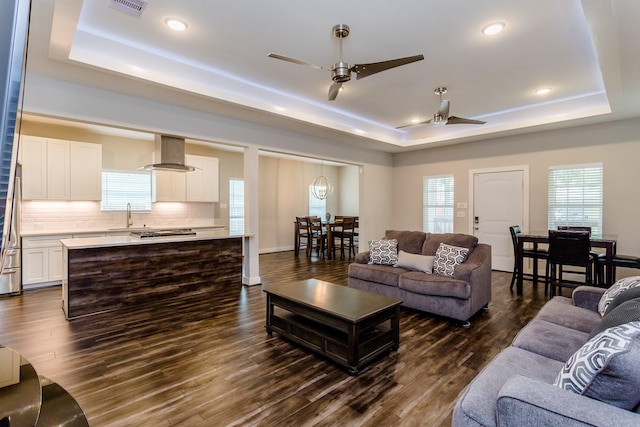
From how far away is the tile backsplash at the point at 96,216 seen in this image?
5.54 metres

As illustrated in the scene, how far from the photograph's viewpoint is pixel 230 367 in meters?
2.65

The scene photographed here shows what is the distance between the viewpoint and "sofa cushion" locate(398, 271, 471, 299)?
352 centimetres

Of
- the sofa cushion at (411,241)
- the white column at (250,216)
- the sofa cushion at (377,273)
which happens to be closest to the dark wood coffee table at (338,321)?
the sofa cushion at (377,273)

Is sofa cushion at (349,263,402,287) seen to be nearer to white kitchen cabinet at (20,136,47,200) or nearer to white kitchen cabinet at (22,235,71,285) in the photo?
white kitchen cabinet at (22,235,71,285)

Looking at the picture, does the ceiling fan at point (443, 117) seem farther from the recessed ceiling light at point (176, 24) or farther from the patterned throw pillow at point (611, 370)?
the patterned throw pillow at point (611, 370)

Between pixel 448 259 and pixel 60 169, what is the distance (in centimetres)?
611

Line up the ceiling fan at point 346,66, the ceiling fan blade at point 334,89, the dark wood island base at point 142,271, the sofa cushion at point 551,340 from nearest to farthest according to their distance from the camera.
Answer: the sofa cushion at point 551,340
the ceiling fan at point 346,66
the ceiling fan blade at point 334,89
the dark wood island base at point 142,271

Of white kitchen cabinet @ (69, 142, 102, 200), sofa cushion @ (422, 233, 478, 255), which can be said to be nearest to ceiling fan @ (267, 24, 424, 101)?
sofa cushion @ (422, 233, 478, 255)

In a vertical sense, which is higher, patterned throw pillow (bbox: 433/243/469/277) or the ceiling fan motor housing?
the ceiling fan motor housing

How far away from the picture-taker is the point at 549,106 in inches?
210

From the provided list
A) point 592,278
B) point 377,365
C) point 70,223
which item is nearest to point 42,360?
point 377,365

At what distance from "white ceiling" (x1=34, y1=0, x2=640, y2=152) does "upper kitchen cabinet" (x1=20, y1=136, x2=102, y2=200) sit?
2.97 meters

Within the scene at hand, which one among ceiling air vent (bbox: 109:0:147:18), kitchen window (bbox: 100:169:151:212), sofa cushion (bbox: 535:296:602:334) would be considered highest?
ceiling air vent (bbox: 109:0:147:18)

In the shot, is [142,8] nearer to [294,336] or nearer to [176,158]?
[176,158]
